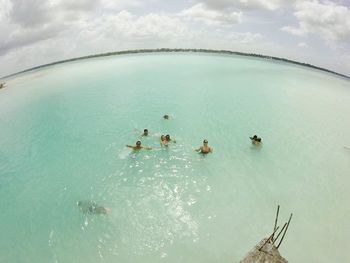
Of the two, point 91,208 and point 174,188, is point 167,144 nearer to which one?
point 174,188

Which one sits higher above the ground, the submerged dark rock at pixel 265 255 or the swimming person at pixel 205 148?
the submerged dark rock at pixel 265 255

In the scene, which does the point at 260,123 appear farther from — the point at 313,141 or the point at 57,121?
the point at 57,121

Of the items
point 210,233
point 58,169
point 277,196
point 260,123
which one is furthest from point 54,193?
point 260,123

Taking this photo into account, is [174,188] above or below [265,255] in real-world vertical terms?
below

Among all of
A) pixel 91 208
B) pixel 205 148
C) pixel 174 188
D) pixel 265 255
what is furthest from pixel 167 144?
pixel 265 255

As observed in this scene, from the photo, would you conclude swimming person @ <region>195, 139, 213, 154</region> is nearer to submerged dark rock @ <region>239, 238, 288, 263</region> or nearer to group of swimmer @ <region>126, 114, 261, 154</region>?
group of swimmer @ <region>126, 114, 261, 154</region>

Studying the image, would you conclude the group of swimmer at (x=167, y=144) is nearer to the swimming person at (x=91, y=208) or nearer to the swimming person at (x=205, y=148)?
the swimming person at (x=205, y=148)

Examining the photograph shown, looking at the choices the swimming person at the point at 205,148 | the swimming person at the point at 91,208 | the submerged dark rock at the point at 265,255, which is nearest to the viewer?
the submerged dark rock at the point at 265,255

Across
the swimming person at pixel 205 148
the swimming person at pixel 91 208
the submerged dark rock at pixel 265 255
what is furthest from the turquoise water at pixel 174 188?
the submerged dark rock at pixel 265 255

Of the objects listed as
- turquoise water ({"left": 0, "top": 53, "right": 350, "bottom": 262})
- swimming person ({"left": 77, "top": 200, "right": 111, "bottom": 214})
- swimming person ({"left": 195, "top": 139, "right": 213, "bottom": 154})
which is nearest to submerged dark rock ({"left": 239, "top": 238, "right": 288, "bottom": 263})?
turquoise water ({"left": 0, "top": 53, "right": 350, "bottom": 262})
